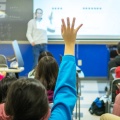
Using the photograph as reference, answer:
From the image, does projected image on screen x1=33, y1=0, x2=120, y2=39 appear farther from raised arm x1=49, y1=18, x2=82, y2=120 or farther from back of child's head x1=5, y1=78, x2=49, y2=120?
back of child's head x1=5, y1=78, x2=49, y2=120

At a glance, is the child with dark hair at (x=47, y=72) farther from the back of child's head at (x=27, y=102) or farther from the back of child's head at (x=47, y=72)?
the back of child's head at (x=27, y=102)

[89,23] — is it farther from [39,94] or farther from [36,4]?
[39,94]

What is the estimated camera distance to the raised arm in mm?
906

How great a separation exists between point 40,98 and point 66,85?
15 centimetres

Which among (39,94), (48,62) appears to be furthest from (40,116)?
(48,62)

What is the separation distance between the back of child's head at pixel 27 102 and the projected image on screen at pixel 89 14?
5500 mm

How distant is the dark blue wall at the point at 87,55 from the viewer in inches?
A: 250

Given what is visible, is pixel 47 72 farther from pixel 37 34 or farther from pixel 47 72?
pixel 37 34

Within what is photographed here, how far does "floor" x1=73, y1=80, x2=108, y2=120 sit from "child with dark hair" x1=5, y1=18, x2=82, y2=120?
293 centimetres

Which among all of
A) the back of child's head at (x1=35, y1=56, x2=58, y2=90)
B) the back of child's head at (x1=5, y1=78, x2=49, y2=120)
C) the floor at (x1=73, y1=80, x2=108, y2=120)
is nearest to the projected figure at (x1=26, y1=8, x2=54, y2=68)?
the floor at (x1=73, y1=80, x2=108, y2=120)

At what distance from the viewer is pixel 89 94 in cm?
507

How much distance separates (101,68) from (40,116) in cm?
567

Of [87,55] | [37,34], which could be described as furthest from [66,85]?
[87,55]

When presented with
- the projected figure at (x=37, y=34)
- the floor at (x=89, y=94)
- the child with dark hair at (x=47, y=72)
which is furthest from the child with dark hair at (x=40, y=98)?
the projected figure at (x=37, y=34)
